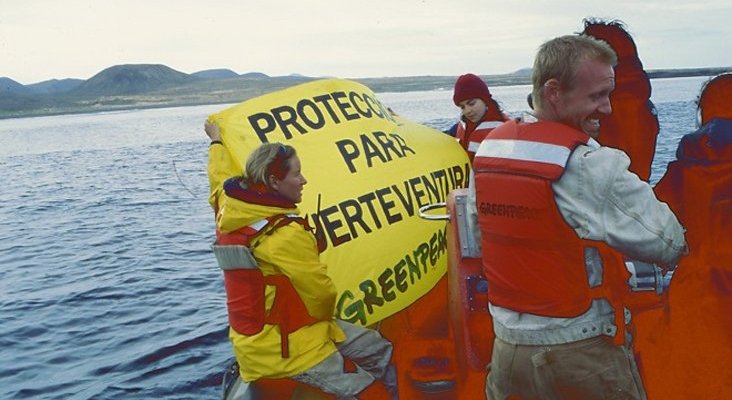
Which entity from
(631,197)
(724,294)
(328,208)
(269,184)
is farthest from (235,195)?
(724,294)

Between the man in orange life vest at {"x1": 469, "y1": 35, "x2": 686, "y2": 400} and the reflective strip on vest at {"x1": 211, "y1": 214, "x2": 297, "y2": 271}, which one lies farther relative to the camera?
the reflective strip on vest at {"x1": 211, "y1": 214, "x2": 297, "y2": 271}

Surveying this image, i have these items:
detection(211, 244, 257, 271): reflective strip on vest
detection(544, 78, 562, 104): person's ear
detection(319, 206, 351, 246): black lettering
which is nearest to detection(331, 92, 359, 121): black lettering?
detection(319, 206, 351, 246): black lettering

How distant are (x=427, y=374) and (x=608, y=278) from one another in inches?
83.5

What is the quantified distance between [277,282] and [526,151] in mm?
1708

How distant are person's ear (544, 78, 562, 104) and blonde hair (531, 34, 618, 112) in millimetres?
11

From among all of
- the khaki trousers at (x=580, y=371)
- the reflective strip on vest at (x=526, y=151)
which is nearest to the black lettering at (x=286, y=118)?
the reflective strip on vest at (x=526, y=151)

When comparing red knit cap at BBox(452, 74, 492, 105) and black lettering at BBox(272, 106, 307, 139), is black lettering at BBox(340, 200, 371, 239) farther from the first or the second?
red knit cap at BBox(452, 74, 492, 105)

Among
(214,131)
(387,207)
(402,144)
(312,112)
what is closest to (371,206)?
(387,207)

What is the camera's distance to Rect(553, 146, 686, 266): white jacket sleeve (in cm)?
200

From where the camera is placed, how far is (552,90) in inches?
84.4

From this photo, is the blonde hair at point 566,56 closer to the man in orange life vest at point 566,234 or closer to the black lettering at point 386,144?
the man in orange life vest at point 566,234

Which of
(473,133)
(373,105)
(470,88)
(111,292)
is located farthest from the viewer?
(111,292)

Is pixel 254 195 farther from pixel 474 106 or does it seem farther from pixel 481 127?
pixel 474 106

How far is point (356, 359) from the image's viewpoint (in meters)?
3.89
